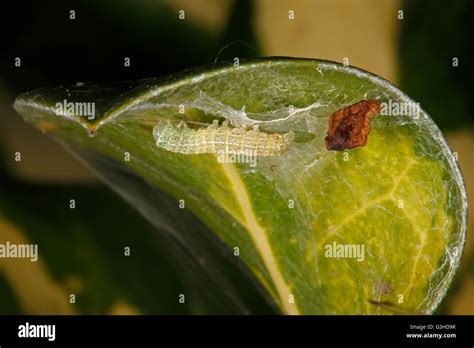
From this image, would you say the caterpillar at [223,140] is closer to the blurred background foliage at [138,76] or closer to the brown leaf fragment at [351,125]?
the brown leaf fragment at [351,125]

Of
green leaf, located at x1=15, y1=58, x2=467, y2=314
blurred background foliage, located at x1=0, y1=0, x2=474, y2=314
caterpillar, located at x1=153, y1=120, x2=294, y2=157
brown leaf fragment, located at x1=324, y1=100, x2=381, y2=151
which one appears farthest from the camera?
blurred background foliage, located at x1=0, y1=0, x2=474, y2=314

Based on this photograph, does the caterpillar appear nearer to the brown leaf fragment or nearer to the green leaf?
the green leaf

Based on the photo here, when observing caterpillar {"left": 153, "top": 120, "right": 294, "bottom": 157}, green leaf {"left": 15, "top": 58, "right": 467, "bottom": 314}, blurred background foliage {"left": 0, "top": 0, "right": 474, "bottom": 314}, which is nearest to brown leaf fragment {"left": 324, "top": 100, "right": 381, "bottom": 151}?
green leaf {"left": 15, "top": 58, "right": 467, "bottom": 314}

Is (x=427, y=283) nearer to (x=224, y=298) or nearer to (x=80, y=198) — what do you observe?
(x=224, y=298)

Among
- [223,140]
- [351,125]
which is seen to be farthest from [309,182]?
[223,140]

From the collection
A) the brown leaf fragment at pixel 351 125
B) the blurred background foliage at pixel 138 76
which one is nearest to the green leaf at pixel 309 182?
the brown leaf fragment at pixel 351 125

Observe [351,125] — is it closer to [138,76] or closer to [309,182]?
[309,182]
